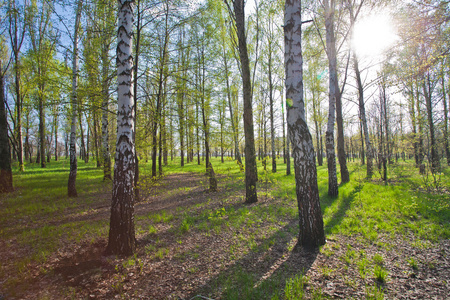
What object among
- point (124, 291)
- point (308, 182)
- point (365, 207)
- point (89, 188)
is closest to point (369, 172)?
point (365, 207)

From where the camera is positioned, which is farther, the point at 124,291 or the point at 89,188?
the point at 89,188

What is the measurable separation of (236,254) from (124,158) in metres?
2.96

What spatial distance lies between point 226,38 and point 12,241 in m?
15.9

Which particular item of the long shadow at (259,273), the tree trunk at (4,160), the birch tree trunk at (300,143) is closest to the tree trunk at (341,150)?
the birch tree trunk at (300,143)

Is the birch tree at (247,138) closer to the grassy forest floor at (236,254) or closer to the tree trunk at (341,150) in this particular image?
the grassy forest floor at (236,254)

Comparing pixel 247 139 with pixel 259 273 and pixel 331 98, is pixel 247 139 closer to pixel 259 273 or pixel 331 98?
pixel 331 98

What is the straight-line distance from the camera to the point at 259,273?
3203mm

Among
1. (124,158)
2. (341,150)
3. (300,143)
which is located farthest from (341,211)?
(124,158)

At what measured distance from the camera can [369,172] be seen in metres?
11.5

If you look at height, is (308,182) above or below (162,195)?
above

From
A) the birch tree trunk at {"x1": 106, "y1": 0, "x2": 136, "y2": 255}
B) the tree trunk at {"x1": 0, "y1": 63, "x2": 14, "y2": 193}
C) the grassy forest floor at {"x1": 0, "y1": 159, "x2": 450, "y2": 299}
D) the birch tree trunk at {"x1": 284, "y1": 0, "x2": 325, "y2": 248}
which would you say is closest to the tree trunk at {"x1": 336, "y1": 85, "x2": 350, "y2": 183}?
the grassy forest floor at {"x1": 0, "y1": 159, "x2": 450, "y2": 299}

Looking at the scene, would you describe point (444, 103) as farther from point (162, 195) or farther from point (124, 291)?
point (124, 291)

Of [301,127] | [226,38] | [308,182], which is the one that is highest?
[226,38]

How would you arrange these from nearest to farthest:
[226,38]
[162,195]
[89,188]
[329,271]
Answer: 1. [329,271]
2. [162,195]
3. [89,188]
4. [226,38]
